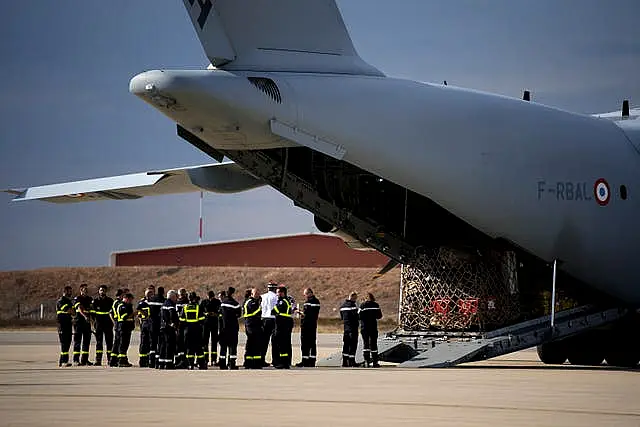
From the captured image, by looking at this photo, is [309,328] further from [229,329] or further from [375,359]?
[229,329]

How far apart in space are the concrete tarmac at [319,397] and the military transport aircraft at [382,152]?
2375mm

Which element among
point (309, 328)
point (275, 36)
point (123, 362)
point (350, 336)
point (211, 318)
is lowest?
point (123, 362)

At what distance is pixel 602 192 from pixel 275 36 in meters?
6.36

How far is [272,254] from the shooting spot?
45.2 m

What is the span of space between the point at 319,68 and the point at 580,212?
5.15m

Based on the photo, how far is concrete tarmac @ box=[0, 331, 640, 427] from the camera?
374 inches

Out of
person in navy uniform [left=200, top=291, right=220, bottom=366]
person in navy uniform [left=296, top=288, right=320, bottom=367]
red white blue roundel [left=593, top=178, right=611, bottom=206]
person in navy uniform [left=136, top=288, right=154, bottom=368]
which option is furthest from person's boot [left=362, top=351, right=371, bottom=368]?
red white blue roundel [left=593, top=178, right=611, bottom=206]

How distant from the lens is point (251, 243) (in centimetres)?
4588

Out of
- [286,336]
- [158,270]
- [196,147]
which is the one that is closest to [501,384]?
[286,336]

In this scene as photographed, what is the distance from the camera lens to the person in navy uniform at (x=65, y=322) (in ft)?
61.8

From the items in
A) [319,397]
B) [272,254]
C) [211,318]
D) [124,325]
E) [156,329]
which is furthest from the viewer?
[272,254]

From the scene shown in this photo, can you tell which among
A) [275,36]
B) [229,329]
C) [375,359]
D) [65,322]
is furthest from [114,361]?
[275,36]

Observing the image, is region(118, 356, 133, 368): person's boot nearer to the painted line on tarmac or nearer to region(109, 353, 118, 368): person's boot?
region(109, 353, 118, 368): person's boot

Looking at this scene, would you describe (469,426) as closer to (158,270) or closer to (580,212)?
(580,212)
